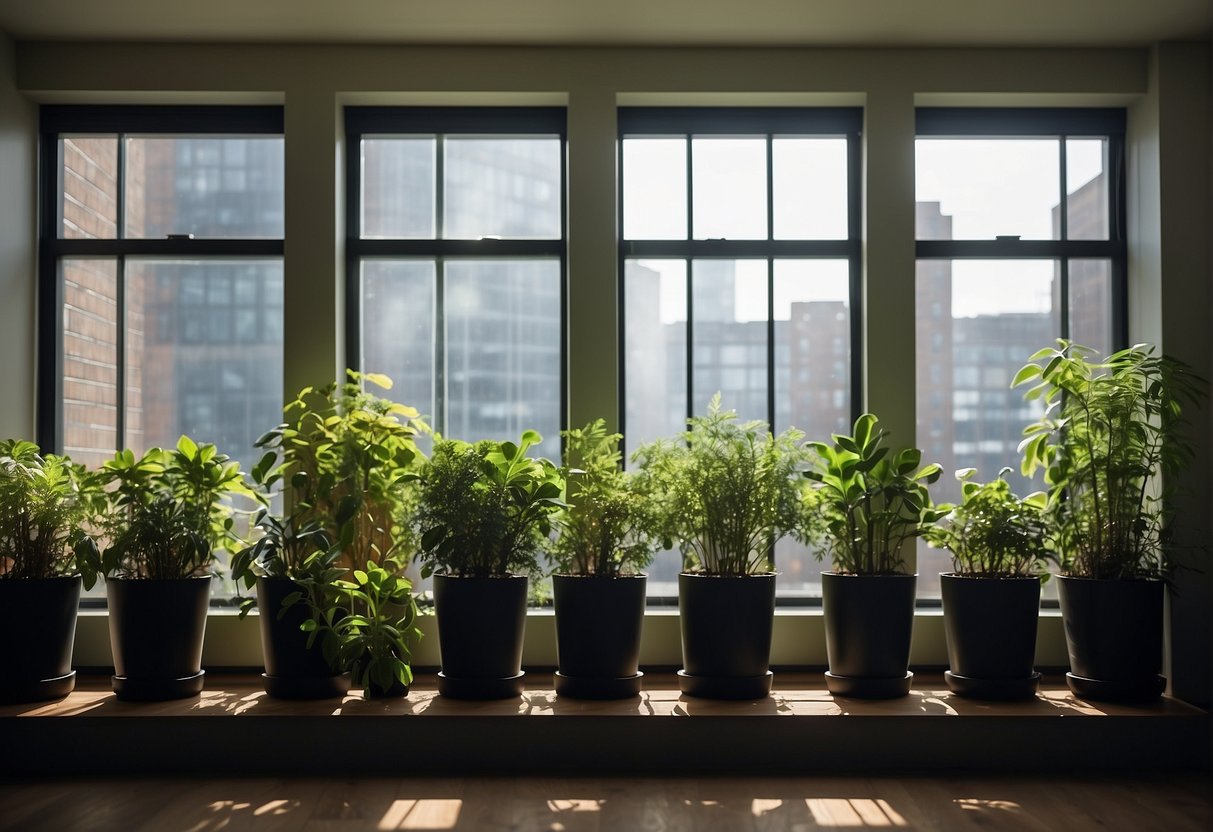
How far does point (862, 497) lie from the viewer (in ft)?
13.9

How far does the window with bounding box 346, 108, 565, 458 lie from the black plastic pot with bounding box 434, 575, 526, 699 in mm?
1070

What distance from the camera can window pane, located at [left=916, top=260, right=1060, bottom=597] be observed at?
4.99 metres

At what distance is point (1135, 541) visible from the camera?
13.8 ft

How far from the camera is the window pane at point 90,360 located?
4953 millimetres

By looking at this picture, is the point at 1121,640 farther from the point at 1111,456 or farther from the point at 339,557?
the point at 339,557

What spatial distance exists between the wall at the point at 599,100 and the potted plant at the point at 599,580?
1.96 feet

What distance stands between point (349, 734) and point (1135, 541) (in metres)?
3.27

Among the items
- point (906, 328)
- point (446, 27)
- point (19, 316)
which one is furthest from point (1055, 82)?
point (19, 316)

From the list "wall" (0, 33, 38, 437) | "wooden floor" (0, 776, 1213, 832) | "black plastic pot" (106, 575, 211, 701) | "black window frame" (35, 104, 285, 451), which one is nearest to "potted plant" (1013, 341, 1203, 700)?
"wooden floor" (0, 776, 1213, 832)

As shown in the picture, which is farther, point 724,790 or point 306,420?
point 306,420

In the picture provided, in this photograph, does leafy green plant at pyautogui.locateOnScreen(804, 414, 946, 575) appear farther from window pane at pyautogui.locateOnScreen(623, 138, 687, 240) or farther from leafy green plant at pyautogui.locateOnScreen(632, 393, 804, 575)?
window pane at pyautogui.locateOnScreen(623, 138, 687, 240)

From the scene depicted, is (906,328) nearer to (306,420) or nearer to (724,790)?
(724,790)

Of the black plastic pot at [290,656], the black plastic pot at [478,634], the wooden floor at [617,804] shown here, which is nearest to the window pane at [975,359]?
the wooden floor at [617,804]

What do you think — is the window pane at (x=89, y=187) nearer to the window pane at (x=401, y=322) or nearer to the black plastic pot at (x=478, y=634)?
the window pane at (x=401, y=322)
